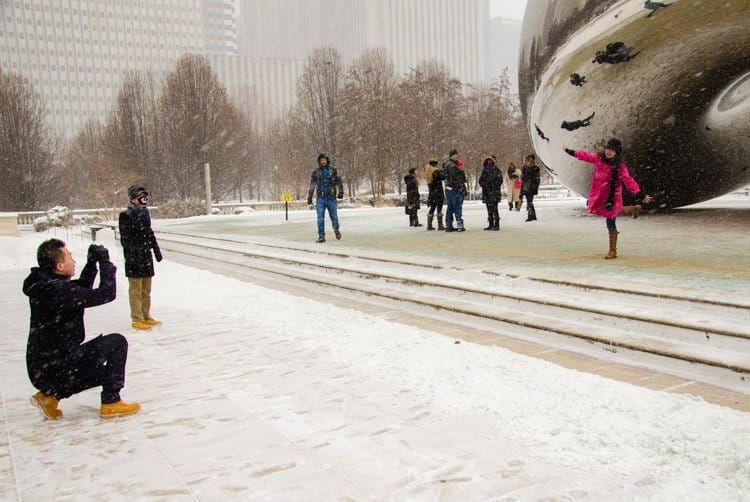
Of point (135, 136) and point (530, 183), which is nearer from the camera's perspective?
point (530, 183)

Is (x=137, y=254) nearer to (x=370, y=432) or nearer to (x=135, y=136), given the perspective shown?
(x=370, y=432)

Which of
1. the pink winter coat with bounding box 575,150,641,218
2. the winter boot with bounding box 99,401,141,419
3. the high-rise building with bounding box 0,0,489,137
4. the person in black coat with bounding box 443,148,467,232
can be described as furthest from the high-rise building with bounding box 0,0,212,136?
the winter boot with bounding box 99,401,141,419

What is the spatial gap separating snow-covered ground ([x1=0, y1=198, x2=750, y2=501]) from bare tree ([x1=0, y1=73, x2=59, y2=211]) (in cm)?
4239

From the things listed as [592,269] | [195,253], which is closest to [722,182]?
[592,269]

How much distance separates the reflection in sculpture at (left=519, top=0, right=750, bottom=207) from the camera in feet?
27.3

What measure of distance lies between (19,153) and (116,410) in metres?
45.1

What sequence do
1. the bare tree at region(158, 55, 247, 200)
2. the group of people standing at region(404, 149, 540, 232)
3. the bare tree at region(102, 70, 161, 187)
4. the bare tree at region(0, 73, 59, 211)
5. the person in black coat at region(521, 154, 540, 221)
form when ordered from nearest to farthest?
the group of people standing at region(404, 149, 540, 232) < the person in black coat at region(521, 154, 540, 221) < the bare tree at region(0, 73, 59, 211) < the bare tree at region(158, 55, 247, 200) < the bare tree at region(102, 70, 161, 187)

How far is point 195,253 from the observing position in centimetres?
1382

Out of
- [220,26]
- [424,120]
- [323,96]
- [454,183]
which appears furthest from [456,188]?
[220,26]

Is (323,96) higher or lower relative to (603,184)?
higher

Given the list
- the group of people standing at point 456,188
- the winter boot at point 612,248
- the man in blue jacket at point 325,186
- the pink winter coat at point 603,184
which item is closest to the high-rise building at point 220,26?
the group of people standing at point 456,188

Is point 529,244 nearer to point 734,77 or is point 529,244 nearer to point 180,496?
point 734,77

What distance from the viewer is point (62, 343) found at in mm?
3564

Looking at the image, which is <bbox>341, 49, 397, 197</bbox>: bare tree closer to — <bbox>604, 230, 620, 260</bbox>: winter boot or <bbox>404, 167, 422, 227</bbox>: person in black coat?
<bbox>404, 167, 422, 227</bbox>: person in black coat
